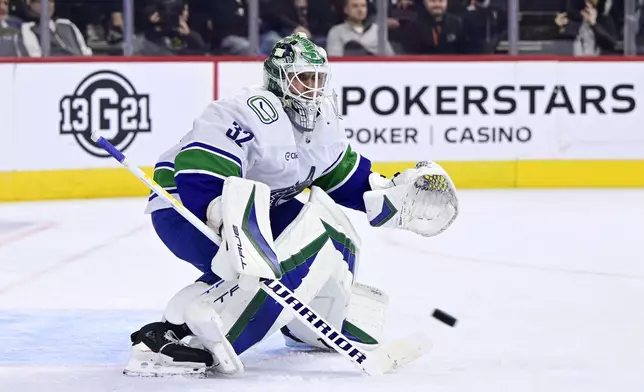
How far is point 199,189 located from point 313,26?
14.1 ft

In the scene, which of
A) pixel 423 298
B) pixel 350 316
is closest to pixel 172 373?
pixel 350 316

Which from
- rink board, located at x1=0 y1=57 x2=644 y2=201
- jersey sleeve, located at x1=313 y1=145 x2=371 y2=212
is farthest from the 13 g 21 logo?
jersey sleeve, located at x1=313 y1=145 x2=371 y2=212

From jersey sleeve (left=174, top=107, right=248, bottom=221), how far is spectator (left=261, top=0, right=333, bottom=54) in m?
4.12

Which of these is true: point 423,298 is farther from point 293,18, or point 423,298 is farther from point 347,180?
point 293,18

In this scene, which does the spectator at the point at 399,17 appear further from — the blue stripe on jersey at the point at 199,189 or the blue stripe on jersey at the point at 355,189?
the blue stripe on jersey at the point at 199,189

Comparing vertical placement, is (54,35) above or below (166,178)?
above

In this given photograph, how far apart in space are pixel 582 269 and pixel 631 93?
2.88 metres

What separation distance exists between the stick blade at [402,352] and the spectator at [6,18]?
422cm

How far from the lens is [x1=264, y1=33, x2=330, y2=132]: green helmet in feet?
9.82

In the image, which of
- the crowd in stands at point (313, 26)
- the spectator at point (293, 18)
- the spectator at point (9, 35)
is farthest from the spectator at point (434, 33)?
the spectator at point (9, 35)

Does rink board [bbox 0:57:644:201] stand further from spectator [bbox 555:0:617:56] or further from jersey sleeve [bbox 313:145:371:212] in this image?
jersey sleeve [bbox 313:145:371:212]

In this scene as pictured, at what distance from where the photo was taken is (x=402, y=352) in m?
3.00

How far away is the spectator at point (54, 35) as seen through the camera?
6.69 metres

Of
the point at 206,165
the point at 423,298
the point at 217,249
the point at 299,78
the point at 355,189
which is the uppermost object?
the point at 299,78
